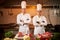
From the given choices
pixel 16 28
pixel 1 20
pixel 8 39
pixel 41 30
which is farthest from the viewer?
pixel 1 20

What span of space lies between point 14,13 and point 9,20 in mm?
167

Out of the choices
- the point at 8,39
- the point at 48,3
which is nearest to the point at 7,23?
the point at 48,3

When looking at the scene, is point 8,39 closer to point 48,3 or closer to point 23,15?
point 23,15

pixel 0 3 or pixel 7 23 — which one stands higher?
pixel 0 3

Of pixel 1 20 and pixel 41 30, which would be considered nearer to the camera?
pixel 41 30

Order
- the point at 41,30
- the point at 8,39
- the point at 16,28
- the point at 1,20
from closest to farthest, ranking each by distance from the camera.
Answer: the point at 8,39 < the point at 41,30 < the point at 16,28 < the point at 1,20

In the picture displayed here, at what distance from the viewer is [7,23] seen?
340cm

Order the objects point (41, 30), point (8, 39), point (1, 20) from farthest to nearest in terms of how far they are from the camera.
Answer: point (1, 20) → point (41, 30) → point (8, 39)

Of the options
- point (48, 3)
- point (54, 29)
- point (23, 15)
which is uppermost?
point (48, 3)

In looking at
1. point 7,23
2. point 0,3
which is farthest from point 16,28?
point 0,3

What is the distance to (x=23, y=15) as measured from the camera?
101 inches

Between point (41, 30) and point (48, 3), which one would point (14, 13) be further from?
point (41, 30)

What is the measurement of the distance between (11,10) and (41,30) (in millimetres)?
1051

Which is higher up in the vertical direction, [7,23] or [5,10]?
[5,10]
